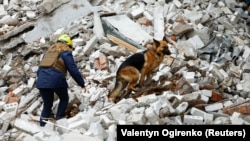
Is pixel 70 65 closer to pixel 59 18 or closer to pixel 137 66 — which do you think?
pixel 137 66

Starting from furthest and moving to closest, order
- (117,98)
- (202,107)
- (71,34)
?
1. (71,34)
2. (117,98)
3. (202,107)

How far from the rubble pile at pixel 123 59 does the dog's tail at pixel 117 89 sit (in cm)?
15

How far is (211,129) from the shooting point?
295 inches

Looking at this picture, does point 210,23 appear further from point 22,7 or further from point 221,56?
point 22,7

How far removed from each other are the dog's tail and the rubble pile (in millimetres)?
153

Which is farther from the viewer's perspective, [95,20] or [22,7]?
[22,7]

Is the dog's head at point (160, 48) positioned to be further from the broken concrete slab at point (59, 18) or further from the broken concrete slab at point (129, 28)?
the broken concrete slab at point (59, 18)

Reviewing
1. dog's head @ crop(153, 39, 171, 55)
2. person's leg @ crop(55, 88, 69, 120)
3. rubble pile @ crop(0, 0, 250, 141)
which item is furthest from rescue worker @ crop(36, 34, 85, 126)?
dog's head @ crop(153, 39, 171, 55)

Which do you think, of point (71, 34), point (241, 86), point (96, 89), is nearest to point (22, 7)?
point (71, 34)

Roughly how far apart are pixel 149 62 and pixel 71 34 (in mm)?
2784

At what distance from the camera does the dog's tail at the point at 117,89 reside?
9180 mm

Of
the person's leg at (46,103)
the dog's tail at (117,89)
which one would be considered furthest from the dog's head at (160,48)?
the person's leg at (46,103)

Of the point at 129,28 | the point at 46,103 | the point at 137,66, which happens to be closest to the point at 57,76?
the point at 46,103

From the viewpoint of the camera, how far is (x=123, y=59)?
409 inches
